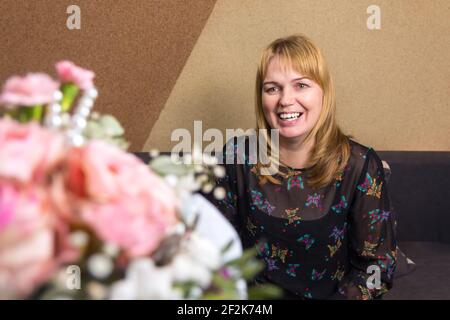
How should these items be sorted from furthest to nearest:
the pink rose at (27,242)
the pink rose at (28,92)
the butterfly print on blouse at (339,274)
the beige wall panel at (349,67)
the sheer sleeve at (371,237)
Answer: the beige wall panel at (349,67) < the butterfly print on blouse at (339,274) < the sheer sleeve at (371,237) < the pink rose at (28,92) < the pink rose at (27,242)

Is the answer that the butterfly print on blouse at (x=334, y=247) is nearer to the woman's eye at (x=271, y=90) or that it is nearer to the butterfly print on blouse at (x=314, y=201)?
the butterfly print on blouse at (x=314, y=201)

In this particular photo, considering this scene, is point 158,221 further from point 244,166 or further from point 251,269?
point 244,166

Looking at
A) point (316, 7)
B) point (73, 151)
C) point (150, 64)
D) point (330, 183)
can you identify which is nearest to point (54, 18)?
point (150, 64)

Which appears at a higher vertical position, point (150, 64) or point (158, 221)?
point (150, 64)

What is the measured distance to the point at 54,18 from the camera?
7.41ft

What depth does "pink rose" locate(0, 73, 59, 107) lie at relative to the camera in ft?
1.95

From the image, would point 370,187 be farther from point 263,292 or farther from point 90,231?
→ point 90,231

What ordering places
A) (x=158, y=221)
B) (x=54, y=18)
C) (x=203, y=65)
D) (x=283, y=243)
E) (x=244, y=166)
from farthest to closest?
(x=203, y=65), (x=54, y=18), (x=244, y=166), (x=283, y=243), (x=158, y=221)

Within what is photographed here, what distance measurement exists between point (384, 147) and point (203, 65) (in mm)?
929

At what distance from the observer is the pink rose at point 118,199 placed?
485 millimetres

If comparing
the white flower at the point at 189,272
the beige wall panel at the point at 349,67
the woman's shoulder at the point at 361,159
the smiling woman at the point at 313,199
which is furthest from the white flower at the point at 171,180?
the beige wall panel at the point at 349,67

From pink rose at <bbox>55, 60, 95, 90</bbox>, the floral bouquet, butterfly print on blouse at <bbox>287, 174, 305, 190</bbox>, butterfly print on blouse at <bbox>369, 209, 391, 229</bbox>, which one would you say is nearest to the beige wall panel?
butterfly print on blouse at <bbox>287, 174, 305, 190</bbox>

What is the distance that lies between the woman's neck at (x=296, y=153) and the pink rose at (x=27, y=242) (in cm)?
121

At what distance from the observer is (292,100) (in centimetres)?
156
